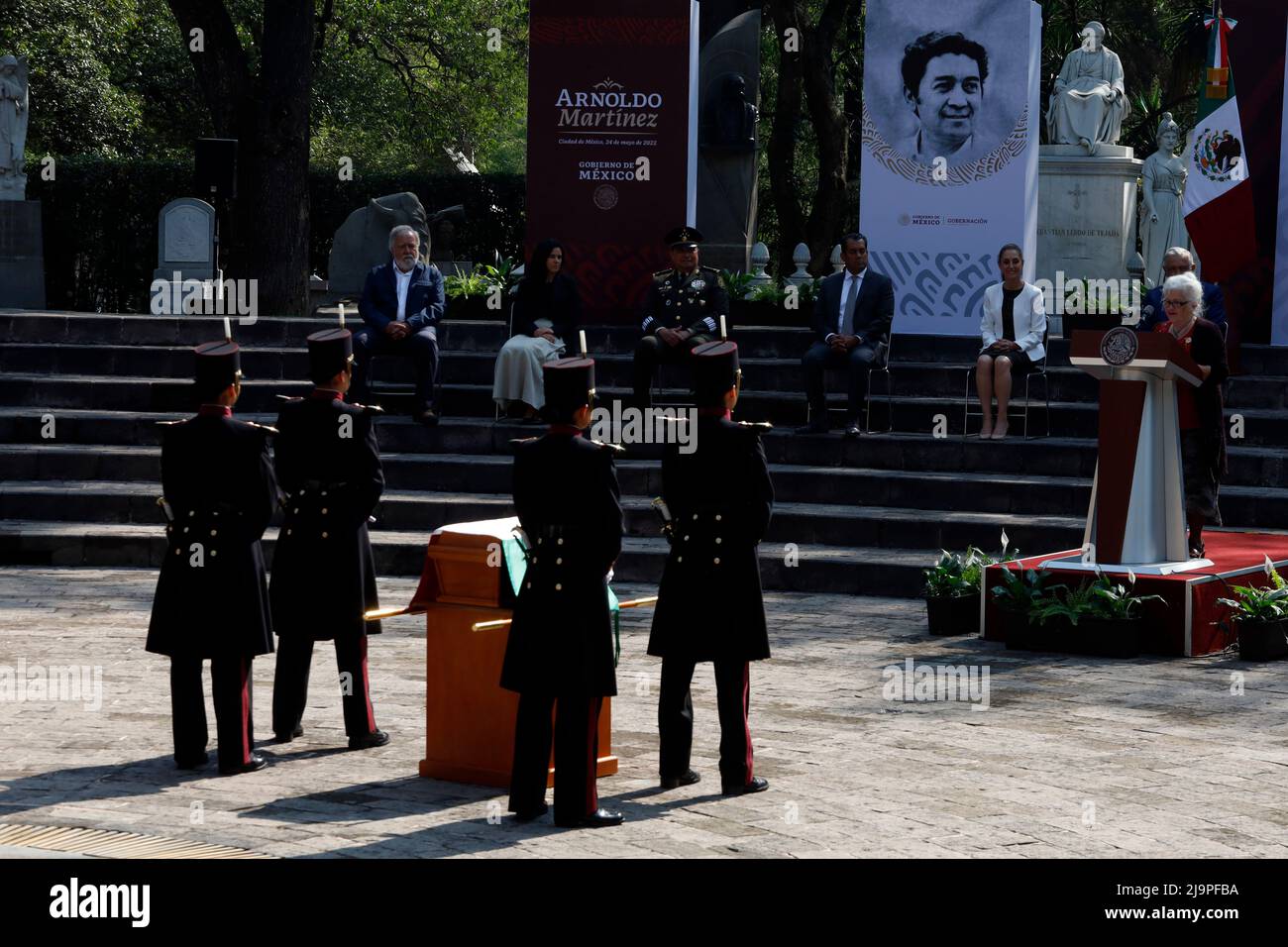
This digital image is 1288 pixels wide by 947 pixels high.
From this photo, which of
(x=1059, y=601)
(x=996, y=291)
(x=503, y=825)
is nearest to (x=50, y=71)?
(x=996, y=291)

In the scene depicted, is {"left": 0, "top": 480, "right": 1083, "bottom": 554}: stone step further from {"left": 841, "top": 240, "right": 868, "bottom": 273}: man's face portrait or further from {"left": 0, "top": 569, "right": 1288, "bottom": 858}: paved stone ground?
{"left": 0, "top": 569, "right": 1288, "bottom": 858}: paved stone ground

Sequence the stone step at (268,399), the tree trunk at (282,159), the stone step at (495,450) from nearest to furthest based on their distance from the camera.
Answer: the stone step at (495,450), the stone step at (268,399), the tree trunk at (282,159)

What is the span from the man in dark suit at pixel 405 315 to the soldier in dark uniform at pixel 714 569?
8105 millimetres

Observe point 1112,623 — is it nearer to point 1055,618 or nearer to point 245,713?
point 1055,618

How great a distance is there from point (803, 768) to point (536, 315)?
8.36 meters

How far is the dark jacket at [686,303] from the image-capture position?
1530 centimetres

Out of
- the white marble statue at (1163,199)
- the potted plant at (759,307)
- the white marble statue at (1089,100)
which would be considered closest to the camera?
the potted plant at (759,307)

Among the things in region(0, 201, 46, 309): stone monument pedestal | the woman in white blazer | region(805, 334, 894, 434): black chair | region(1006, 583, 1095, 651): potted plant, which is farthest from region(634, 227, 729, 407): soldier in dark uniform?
region(0, 201, 46, 309): stone monument pedestal

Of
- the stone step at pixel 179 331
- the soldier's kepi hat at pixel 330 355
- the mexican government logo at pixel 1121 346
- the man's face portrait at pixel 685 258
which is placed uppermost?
the man's face portrait at pixel 685 258

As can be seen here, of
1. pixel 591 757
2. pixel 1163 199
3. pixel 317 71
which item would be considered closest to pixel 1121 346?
pixel 591 757

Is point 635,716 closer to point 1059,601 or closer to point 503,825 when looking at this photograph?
point 503,825

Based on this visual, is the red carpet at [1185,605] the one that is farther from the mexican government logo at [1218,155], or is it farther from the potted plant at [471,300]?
the potted plant at [471,300]

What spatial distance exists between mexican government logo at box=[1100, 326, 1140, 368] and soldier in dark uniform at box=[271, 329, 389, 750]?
4.79m

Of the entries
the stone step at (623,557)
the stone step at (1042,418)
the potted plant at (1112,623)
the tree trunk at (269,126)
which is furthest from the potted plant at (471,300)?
the potted plant at (1112,623)
